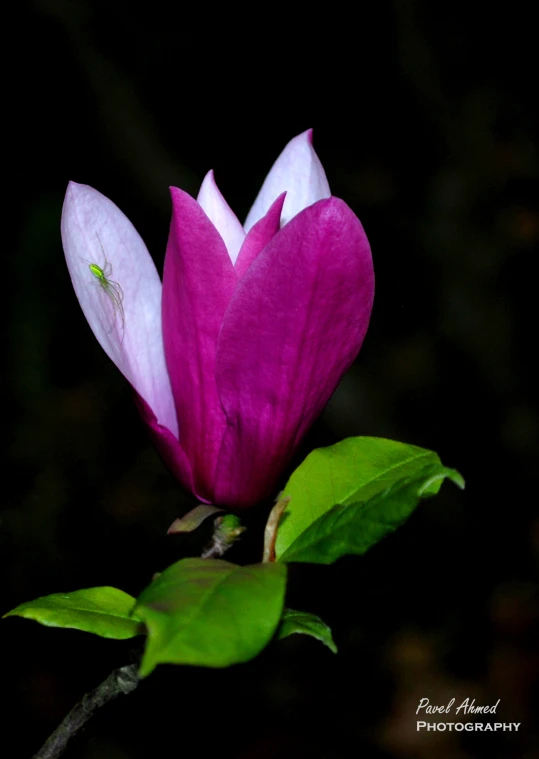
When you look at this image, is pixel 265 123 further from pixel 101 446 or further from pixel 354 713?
pixel 354 713

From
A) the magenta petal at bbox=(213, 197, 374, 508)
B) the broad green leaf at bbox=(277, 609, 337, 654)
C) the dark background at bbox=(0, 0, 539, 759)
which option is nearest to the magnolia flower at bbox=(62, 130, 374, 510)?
the magenta petal at bbox=(213, 197, 374, 508)

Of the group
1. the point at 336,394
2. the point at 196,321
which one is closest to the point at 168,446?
the point at 196,321

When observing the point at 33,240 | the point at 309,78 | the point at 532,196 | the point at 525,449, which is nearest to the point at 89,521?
the point at 33,240

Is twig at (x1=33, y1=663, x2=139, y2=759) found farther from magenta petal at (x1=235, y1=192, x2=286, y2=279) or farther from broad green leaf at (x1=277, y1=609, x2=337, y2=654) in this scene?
magenta petal at (x1=235, y1=192, x2=286, y2=279)

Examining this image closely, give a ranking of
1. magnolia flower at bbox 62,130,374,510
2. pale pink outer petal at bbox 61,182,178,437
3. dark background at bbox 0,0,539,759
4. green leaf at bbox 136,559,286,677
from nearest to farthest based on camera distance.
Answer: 1. green leaf at bbox 136,559,286,677
2. magnolia flower at bbox 62,130,374,510
3. pale pink outer petal at bbox 61,182,178,437
4. dark background at bbox 0,0,539,759

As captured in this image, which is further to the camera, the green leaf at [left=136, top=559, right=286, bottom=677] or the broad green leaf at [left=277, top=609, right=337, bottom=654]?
the broad green leaf at [left=277, top=609, right=337, bottom=654]

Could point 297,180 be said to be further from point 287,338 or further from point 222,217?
point 287,338

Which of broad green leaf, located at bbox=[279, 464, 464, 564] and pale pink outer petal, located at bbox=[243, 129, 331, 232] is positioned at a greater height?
pale pink outer petal, located at bbox=[243, 129, 331, 232]
